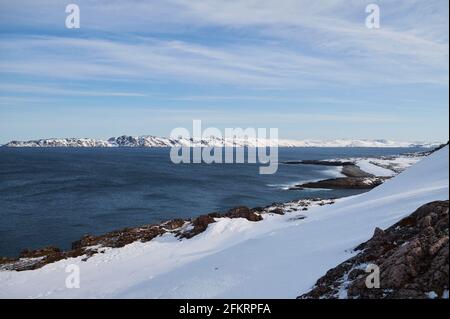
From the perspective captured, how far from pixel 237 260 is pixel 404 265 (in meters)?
10.8

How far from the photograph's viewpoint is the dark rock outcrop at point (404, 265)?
10172 millimetres

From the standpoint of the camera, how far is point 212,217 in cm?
3288

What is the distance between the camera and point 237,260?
2064 centimetres

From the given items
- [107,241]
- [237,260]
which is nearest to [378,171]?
[107,241]

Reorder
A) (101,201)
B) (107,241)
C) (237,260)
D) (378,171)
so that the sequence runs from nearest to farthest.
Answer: (237,260) → (107,241) → (101,201) → (378,171)

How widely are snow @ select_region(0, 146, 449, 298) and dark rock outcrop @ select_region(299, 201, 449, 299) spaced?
1516 mm

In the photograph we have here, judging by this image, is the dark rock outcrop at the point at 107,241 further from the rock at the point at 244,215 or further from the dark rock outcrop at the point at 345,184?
the dark rock outcrop at the point at 345,184

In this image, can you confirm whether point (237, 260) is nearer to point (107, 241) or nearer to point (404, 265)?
point (404, 265)

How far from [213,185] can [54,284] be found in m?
63.3

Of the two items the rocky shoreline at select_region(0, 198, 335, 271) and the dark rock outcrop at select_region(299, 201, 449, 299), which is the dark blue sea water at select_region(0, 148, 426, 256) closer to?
the rocky shoreline at select_region(0, 198, 335, 271)

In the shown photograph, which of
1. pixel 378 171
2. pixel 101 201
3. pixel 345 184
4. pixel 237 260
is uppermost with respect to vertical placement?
pixel 237 260

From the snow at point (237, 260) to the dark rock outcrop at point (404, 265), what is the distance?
1516 mm
